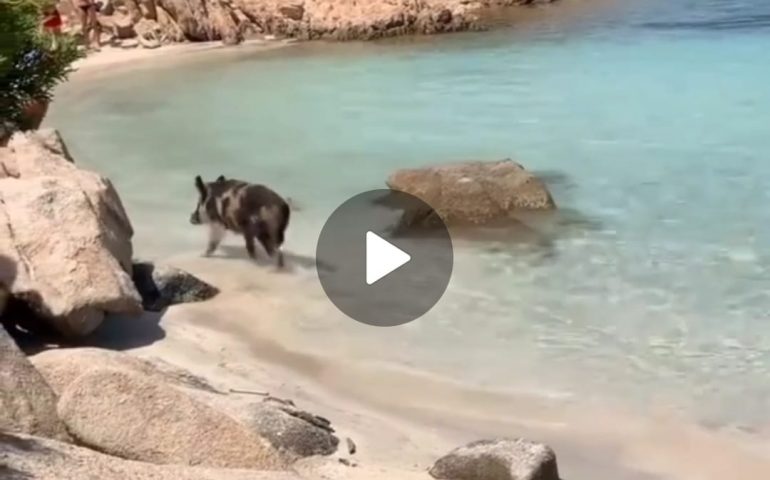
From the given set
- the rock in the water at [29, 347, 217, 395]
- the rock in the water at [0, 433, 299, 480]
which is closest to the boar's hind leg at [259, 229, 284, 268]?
the rock in the water at [29, 347, 217, 395]

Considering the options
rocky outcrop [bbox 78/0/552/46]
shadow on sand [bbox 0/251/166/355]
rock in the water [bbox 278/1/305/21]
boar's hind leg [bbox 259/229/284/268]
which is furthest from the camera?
rock in the water [bbox 278/1/305/21]

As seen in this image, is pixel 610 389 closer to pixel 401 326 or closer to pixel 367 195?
pixel 401 326

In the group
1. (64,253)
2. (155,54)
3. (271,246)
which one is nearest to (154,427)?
(64,253)

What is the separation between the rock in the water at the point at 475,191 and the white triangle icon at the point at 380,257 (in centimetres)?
44

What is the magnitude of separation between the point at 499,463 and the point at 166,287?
10.8 feet

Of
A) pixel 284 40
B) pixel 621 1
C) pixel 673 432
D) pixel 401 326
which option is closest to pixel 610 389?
pixel 673 432

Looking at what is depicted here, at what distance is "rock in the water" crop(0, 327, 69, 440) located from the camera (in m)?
4.12

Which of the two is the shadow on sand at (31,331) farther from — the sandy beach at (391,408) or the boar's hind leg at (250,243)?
the boar's hind leg at (250,243)

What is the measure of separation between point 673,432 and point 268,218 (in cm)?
331

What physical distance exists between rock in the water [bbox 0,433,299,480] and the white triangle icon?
3995 millimetres

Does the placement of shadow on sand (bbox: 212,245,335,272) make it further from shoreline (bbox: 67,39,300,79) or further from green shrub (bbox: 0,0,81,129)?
shoreline (bbox: 67,39,300,79)
